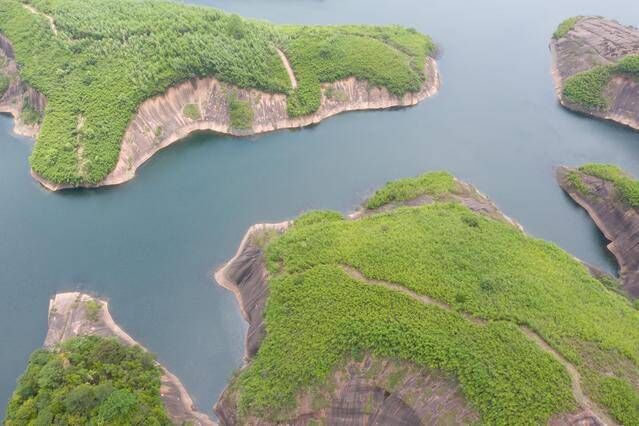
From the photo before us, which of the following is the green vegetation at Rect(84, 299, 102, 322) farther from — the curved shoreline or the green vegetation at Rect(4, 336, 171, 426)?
the curved shoreline

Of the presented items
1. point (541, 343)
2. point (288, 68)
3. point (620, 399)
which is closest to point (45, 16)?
point (288, 68)

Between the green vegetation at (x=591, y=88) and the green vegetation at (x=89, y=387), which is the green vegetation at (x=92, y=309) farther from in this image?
the green vegetation at (x=591, y=88)

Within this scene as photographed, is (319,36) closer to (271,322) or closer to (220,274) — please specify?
(220,274)

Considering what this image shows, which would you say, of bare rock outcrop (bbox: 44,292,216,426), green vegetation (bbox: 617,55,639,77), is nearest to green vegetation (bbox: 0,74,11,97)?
bare rock outcrop (bbox: 44,292,216,426)

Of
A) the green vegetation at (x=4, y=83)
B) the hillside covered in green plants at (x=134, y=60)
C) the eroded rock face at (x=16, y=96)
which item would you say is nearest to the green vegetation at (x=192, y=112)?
the hillside covered in green plants at (x=134, y=60)

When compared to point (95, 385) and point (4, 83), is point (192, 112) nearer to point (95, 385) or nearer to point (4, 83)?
point (4, 83)

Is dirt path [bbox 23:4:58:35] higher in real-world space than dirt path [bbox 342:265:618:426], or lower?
higher
